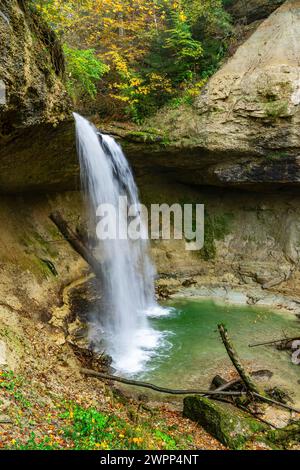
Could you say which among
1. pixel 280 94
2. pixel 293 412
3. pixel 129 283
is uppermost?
pixel 280 94

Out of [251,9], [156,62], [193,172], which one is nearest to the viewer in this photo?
[156,62]

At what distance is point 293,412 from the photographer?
6.77 meters

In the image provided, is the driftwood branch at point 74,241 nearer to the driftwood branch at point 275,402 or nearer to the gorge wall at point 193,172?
the gorge wall at point 193,172

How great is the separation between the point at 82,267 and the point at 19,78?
23.1ft

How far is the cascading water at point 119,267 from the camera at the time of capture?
9.53 m

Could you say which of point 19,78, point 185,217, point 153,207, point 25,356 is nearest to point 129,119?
point 153,207

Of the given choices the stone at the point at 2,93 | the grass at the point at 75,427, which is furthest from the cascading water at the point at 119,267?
the stone at the point at 2,93

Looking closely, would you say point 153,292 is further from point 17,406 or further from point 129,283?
point 17,406

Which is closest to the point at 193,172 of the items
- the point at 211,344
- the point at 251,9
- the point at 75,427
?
the point at 211,344

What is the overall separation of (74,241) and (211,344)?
549 cm

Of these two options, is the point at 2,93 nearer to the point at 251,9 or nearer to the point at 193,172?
the point at 193,172

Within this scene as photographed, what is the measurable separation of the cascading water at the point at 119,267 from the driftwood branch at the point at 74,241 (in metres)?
0.24

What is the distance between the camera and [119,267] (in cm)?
1233

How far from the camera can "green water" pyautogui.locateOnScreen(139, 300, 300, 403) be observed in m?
8.04
